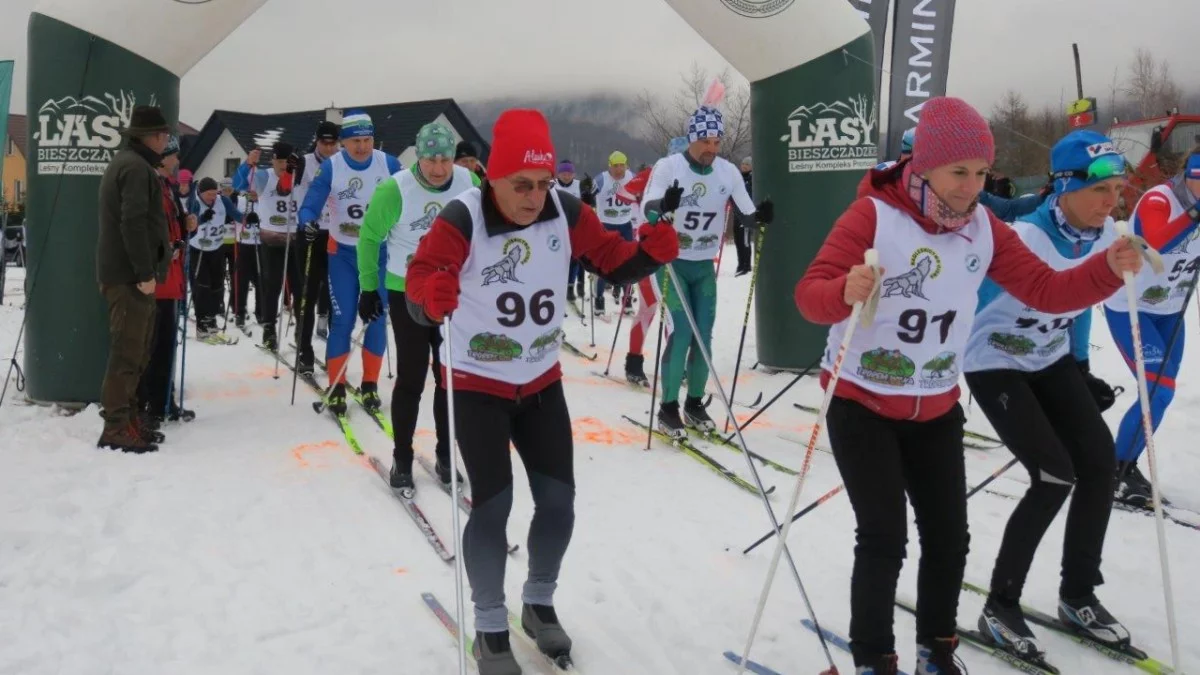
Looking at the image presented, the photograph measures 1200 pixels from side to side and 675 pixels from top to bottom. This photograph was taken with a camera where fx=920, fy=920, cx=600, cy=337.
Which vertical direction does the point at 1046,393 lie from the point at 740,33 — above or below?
below

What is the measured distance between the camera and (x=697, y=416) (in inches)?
263

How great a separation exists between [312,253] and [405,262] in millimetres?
2660

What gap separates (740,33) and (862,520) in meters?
6.42

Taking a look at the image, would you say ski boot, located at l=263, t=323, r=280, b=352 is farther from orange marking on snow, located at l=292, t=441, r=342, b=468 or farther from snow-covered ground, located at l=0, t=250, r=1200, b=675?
orange marking on snow, located at l=292, t=441, r=342, b=468

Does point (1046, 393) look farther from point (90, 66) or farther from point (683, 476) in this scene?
point (90, 66)

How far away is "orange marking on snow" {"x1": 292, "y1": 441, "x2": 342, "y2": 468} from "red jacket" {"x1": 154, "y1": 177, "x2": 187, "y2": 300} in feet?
4.86

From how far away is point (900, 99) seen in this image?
1203 cm

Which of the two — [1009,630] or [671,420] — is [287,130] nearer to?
[671,420]

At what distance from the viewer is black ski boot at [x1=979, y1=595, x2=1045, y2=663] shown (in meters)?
3.30

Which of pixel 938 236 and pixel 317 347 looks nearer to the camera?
pixel 938 236

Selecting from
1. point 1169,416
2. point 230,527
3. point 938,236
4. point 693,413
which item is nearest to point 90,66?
point 230,527

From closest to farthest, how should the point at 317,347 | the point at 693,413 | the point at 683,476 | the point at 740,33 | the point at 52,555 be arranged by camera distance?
1. the point at 52,555
2. the point at 683,476
3. the point at 693,413
4. the point at 740,33
5. the point at 317,347

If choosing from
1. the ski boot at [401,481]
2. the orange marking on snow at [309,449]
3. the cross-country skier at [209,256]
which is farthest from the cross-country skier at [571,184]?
the ski boot at [401,481]

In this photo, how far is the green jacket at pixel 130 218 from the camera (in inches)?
229
